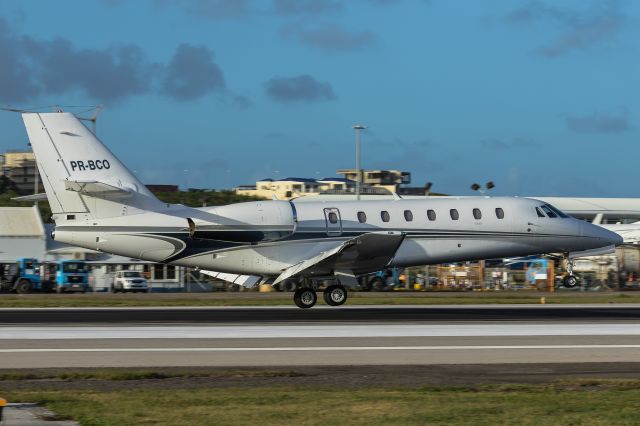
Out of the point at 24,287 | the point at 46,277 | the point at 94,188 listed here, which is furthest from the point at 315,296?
the point at 46,277

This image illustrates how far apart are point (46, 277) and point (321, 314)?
37.3 m

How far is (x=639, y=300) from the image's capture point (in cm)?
4112

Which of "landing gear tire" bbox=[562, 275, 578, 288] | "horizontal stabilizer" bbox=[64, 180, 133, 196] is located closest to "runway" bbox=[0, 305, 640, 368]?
"horizontal stabilizer" bbox=[64, 180, 133, 196]

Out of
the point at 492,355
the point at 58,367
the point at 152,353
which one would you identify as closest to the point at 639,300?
the point at 492,355

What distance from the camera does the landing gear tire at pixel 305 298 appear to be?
33469mm

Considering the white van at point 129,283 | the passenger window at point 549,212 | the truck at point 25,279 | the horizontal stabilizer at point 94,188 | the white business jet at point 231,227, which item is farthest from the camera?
the truck at point 25,279

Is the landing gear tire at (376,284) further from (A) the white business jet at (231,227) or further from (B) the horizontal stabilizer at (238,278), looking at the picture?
(B) the horizontal stabilizer at (238,278)

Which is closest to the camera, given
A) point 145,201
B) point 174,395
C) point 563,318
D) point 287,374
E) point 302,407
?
point 302,407

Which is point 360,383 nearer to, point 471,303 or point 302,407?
point 302,407

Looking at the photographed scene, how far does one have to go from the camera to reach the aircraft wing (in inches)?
1266

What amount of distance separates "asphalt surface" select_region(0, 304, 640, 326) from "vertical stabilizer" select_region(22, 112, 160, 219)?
11.6ft

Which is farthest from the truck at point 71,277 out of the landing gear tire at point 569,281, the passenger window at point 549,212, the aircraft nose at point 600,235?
the aircraft nose at point 600,235

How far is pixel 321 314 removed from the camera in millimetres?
30312

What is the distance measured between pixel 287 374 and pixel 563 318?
48.8 feet
